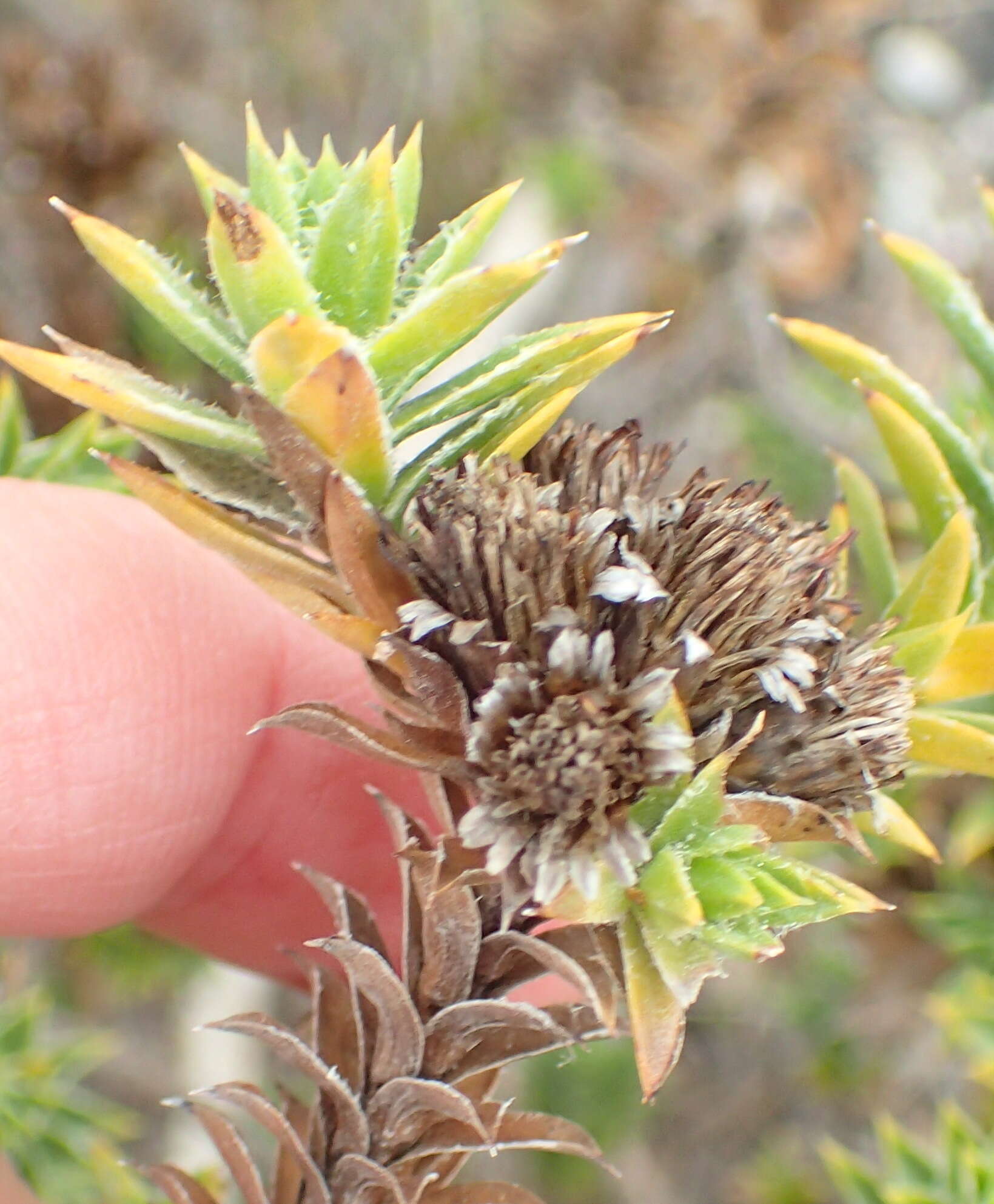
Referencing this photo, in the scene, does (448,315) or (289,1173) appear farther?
(289,1173)

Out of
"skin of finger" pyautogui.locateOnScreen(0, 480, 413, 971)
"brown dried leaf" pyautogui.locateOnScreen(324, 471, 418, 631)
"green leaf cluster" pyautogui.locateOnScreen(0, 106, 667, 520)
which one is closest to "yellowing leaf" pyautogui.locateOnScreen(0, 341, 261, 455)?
"green leaf cluster" pyautogui.locateOnScreen(0, 106, 667, 520)

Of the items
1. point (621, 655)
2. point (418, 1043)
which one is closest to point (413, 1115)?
point (418, 1043)

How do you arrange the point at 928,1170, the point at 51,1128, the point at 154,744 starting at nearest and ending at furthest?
1. the point at 154,744
2. the point at 928,1170
3. the point at 51,1128

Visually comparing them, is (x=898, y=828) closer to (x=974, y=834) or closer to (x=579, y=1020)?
(x=579, y=1020)

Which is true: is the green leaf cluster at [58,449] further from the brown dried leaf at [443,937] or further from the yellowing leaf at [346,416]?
the brown dried leaf at [443,937]

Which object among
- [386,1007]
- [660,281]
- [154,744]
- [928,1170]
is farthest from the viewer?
[660,281]

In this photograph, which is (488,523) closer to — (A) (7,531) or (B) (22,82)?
(A) (7,531)

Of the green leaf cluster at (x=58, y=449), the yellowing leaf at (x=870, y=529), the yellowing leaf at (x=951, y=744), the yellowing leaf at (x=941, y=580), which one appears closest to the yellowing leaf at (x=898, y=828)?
the yellowing leaf at (x=951, y=744)
